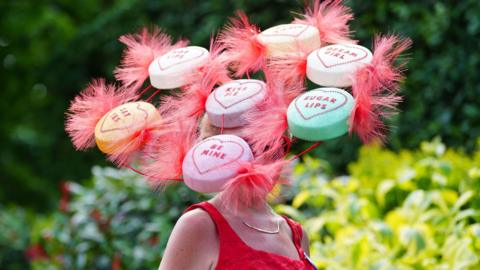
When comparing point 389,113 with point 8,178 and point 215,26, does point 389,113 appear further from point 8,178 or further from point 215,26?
point 8,178

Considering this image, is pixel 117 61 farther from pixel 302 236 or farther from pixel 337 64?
pixel 337 64

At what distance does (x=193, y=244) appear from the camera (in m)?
2.17

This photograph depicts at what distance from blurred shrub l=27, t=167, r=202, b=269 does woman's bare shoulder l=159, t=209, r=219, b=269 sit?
8.60ft

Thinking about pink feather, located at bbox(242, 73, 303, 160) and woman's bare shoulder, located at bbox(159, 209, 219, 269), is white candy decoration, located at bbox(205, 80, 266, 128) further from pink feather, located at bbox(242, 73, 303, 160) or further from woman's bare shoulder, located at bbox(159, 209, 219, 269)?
woman's bare shoulder, located at bbox(159, 209, 219, 269)

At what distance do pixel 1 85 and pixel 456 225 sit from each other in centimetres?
789

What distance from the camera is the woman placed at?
217 centimetres

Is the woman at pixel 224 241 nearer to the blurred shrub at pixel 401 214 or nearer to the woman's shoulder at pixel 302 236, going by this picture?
the woman's shoulder at pixel 302 236

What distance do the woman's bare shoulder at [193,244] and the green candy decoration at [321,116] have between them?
0.36m

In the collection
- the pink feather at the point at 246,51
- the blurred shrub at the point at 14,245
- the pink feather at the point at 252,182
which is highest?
the pink feather at the point at 246,51

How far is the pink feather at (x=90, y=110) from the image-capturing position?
2.39m

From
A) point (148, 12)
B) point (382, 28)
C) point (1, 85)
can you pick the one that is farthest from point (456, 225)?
point (1, 85)

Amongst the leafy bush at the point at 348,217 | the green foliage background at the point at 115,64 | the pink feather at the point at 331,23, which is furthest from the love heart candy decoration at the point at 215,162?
the green foliage background at the point at 115,64

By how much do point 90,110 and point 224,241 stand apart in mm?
605

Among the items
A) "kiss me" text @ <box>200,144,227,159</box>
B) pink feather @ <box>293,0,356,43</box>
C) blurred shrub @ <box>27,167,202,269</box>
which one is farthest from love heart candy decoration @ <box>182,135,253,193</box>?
blurred shrub @ <box>27,167,202,269</box>
